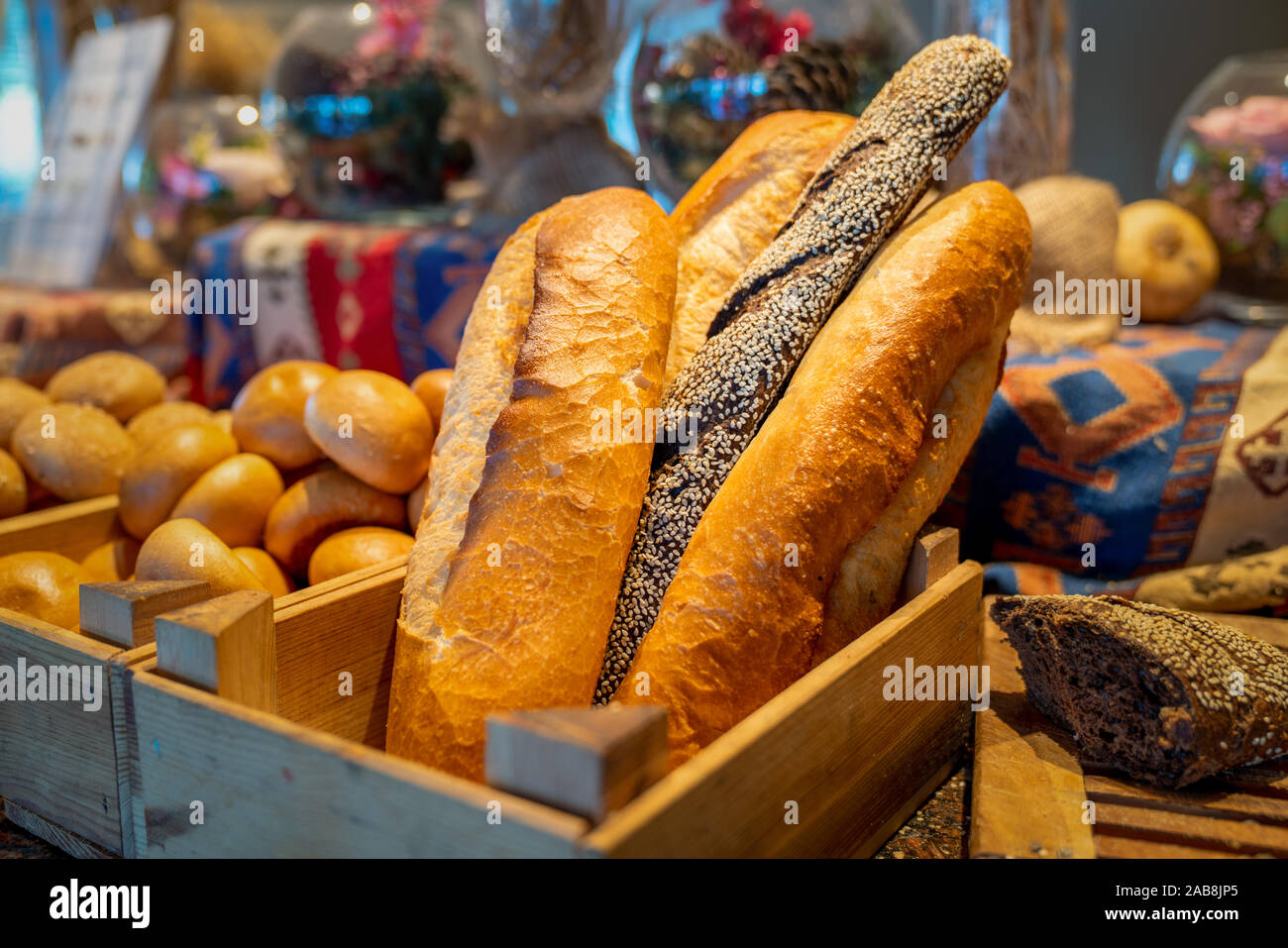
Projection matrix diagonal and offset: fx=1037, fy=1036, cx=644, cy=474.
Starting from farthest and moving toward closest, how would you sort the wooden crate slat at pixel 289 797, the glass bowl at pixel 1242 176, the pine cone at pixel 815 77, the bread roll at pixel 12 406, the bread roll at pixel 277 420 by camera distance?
the glass bowl at pixel 1242 176, the pine cone at pixel 815 77, the bread roll at pixel 12 406, the bread roll at pixel 277 420, the wooden crate slat at pixel 289 797

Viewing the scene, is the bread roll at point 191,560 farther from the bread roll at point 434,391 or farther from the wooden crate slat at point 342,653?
the bread roll at point 434,391

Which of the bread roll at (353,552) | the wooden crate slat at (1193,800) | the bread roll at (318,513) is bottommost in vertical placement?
the wooden crate slat at (1193,800)

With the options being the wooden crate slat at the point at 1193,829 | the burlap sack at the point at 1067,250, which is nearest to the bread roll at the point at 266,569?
the wooden crate slat at the point at 1193,829

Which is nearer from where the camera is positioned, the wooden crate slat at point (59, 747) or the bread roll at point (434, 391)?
the wooden crate slat at point (59, 747)

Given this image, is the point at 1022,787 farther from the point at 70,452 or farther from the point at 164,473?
the point at 70,452

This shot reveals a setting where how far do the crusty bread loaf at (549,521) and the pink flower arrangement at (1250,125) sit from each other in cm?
121

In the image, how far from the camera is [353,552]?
1188mm

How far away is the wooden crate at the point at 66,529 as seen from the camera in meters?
1.27

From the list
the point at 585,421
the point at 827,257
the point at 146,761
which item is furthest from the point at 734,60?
the point at 146,761

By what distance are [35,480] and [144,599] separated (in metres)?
0.62

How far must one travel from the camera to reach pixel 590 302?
1.06 meters

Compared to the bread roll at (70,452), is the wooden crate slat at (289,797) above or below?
below

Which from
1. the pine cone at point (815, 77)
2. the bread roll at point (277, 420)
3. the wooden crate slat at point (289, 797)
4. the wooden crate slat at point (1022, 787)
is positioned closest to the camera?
the wooden crate slat at point (289, 797)

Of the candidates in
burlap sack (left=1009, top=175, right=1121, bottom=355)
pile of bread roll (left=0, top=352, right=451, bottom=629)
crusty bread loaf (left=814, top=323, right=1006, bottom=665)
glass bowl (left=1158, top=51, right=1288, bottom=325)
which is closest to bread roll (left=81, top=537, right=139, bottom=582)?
pile of bread roll (left=0, top=352, right=451, bottom=629)
